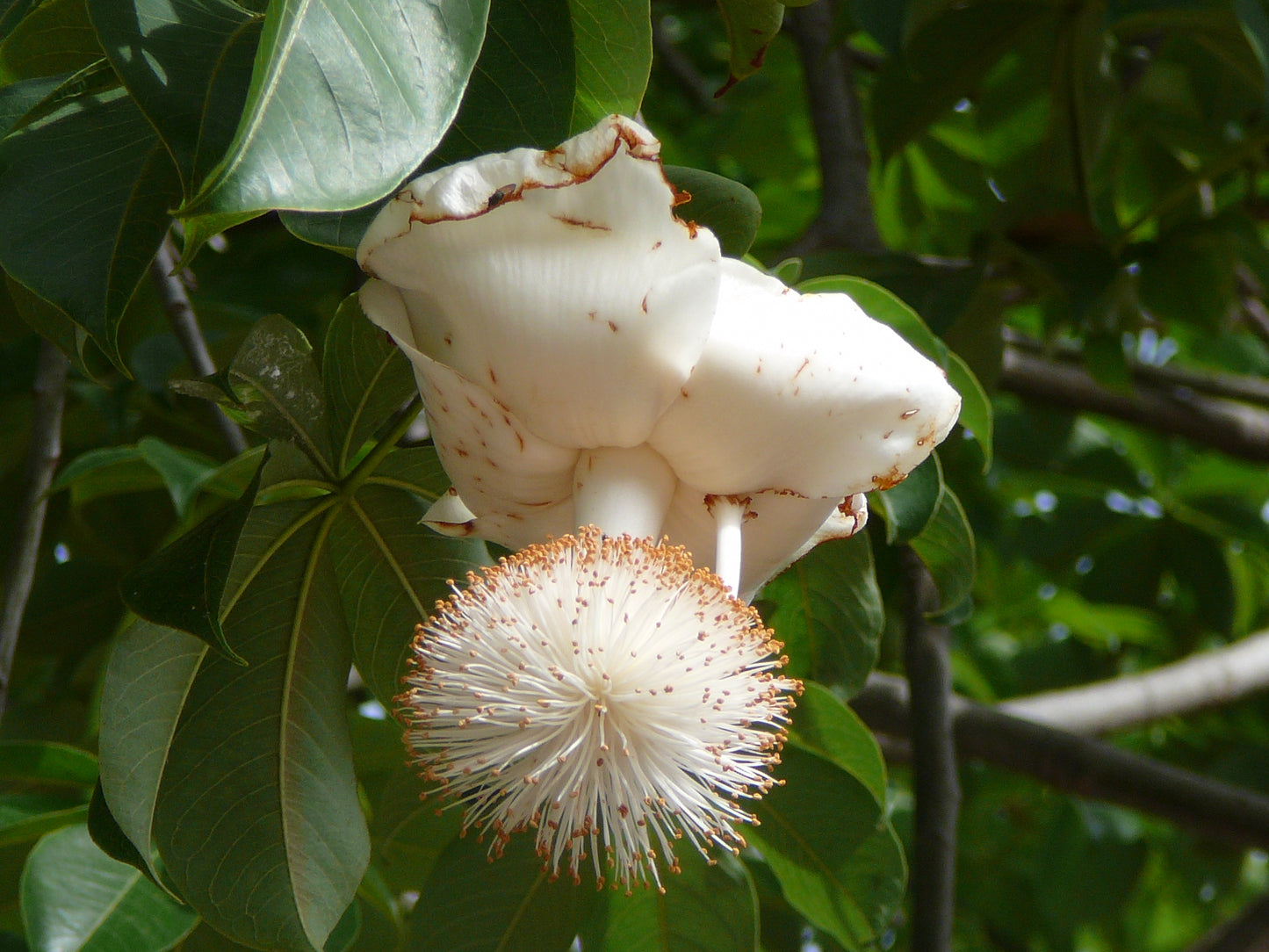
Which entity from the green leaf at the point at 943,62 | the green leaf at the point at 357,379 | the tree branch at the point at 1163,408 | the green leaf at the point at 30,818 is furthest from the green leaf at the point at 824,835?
the tree branch at the point at 1163,408

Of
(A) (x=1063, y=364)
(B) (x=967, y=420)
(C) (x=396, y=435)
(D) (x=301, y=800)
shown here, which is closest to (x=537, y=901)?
(D) (x=301, y=800)

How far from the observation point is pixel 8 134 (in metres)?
0.60

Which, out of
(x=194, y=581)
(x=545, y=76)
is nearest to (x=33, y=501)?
(x=194, y=581)

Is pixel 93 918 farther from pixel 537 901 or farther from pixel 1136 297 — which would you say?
pixel 1136 297

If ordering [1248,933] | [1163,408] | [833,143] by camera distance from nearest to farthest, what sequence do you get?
[833,143]
[1248,933]
[1163,408]

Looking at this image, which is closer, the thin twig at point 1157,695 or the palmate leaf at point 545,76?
the palmate leaf at point 545,76

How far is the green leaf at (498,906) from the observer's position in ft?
2.47

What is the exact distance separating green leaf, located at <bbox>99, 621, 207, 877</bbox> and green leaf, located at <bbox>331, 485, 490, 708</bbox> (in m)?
0.09

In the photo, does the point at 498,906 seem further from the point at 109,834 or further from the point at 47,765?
the point at 47,765

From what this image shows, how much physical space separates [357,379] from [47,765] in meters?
0.43

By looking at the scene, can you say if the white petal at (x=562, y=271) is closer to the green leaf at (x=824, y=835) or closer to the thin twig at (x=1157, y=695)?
the green leaf at (x=824, y=835)

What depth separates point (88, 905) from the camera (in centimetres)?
75

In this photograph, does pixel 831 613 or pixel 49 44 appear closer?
pixel 49 44

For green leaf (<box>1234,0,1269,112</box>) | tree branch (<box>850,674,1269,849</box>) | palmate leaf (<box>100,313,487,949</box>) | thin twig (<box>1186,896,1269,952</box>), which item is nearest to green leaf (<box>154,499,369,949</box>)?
palmate leaf (<box>100,313,487,949</box>)
